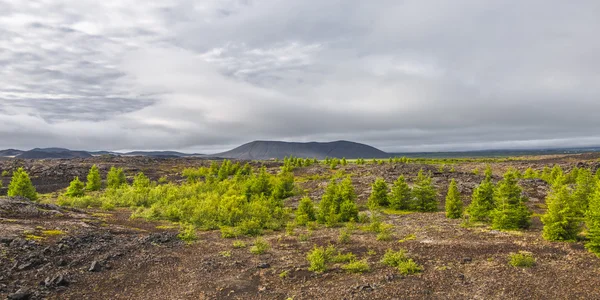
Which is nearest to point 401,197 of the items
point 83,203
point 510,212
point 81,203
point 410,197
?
point 410,197

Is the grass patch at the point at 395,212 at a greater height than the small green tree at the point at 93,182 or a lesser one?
lesser

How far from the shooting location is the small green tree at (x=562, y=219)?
18.4 m

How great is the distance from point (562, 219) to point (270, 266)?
55.5 feet

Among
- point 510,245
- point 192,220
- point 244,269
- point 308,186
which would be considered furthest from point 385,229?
point 308,186

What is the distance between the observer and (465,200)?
131 feet

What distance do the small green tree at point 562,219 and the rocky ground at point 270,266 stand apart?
0.92 meters

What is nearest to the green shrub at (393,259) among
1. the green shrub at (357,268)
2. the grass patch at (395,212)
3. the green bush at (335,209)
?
the green shrub at (357,268)

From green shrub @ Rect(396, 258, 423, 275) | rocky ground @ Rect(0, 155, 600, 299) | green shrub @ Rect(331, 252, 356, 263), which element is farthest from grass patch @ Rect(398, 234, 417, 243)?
green shrub @ Rect(396, 258, 423, 275)

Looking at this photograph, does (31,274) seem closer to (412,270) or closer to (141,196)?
(412,270)

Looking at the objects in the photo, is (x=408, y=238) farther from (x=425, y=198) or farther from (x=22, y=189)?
(x=22, y=189)

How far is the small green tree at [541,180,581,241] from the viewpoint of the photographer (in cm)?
1841

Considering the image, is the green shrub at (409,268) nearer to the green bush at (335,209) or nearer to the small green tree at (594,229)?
the small green tree at (594,229)

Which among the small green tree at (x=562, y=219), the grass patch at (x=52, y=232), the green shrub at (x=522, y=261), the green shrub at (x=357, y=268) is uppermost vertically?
the small green tree at (x=562, y=219)

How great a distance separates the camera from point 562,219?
1862 cm
